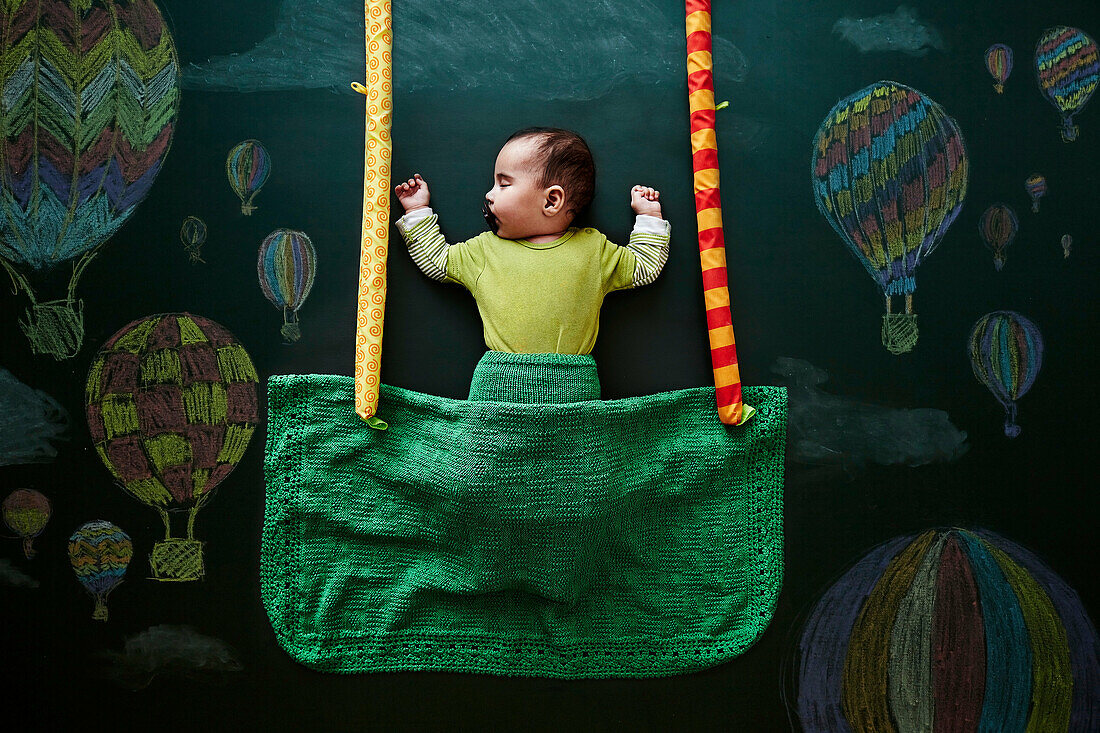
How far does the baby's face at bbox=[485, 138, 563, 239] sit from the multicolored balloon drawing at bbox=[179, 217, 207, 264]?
19.7 inches

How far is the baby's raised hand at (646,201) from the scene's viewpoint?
1.24 metres

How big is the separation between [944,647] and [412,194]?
120 centimetres

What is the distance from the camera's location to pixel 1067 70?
1.29 m

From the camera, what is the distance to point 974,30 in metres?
1.29

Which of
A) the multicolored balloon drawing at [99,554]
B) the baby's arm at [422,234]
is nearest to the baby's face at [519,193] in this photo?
the baby's arm at [422,234]

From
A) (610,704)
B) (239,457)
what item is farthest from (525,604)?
(239,457)

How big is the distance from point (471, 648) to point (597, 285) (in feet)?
2.10

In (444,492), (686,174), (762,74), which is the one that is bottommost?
(444,492)

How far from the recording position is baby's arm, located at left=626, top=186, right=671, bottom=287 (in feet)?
4.01

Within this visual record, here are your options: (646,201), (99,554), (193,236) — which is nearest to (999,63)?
(646,201)

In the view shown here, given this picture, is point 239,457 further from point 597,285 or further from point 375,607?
point 597,285

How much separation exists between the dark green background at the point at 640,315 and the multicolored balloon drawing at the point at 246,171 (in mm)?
21

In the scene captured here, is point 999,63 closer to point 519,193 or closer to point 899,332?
point 899,332

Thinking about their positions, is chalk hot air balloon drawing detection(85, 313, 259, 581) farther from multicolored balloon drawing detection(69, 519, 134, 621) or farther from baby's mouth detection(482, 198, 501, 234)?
baby's mouth detection(482, 198, 501, 234)
